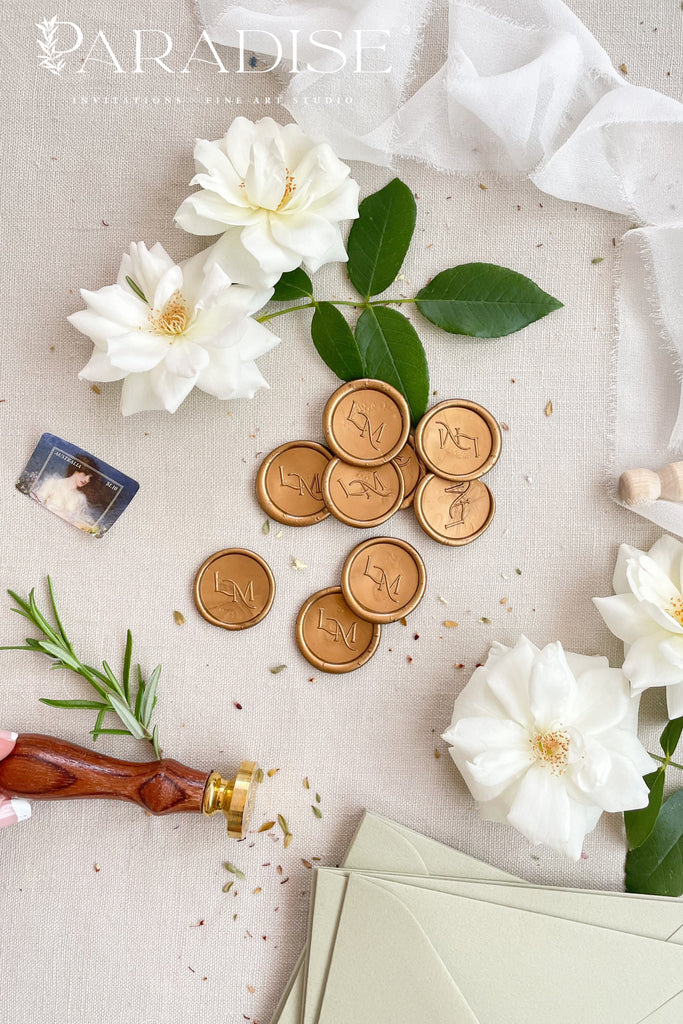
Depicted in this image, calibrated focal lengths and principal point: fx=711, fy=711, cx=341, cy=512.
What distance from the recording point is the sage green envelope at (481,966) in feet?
3.07

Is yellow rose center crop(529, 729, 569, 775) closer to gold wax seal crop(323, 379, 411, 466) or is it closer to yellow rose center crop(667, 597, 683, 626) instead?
yellow rose center crop(667, 597, 683, 626)

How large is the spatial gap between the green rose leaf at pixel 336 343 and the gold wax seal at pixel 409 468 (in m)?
0.12

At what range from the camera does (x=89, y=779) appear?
96 cm

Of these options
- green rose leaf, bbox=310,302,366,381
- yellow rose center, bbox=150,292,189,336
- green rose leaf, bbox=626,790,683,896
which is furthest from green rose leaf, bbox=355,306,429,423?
green rose leaf, bbox=626,790,683,896

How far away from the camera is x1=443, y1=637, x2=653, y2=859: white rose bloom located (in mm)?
888

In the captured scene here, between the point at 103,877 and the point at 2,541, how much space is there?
508 mm

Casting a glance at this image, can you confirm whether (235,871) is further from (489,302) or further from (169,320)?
(489,302)

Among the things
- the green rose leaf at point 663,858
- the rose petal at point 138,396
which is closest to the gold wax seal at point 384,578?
the rose petal at point 138,396

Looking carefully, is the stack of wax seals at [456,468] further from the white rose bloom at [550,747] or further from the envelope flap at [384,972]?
the envelope flap at [384,972]

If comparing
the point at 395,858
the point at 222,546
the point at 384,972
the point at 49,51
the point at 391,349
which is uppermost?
the point at 49,51

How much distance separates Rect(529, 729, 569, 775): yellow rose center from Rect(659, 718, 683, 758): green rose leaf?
185 mm

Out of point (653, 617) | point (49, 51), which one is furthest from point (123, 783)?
point (49, 51)

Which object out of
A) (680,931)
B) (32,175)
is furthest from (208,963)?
(32,175)

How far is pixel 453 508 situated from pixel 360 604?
189 mm
